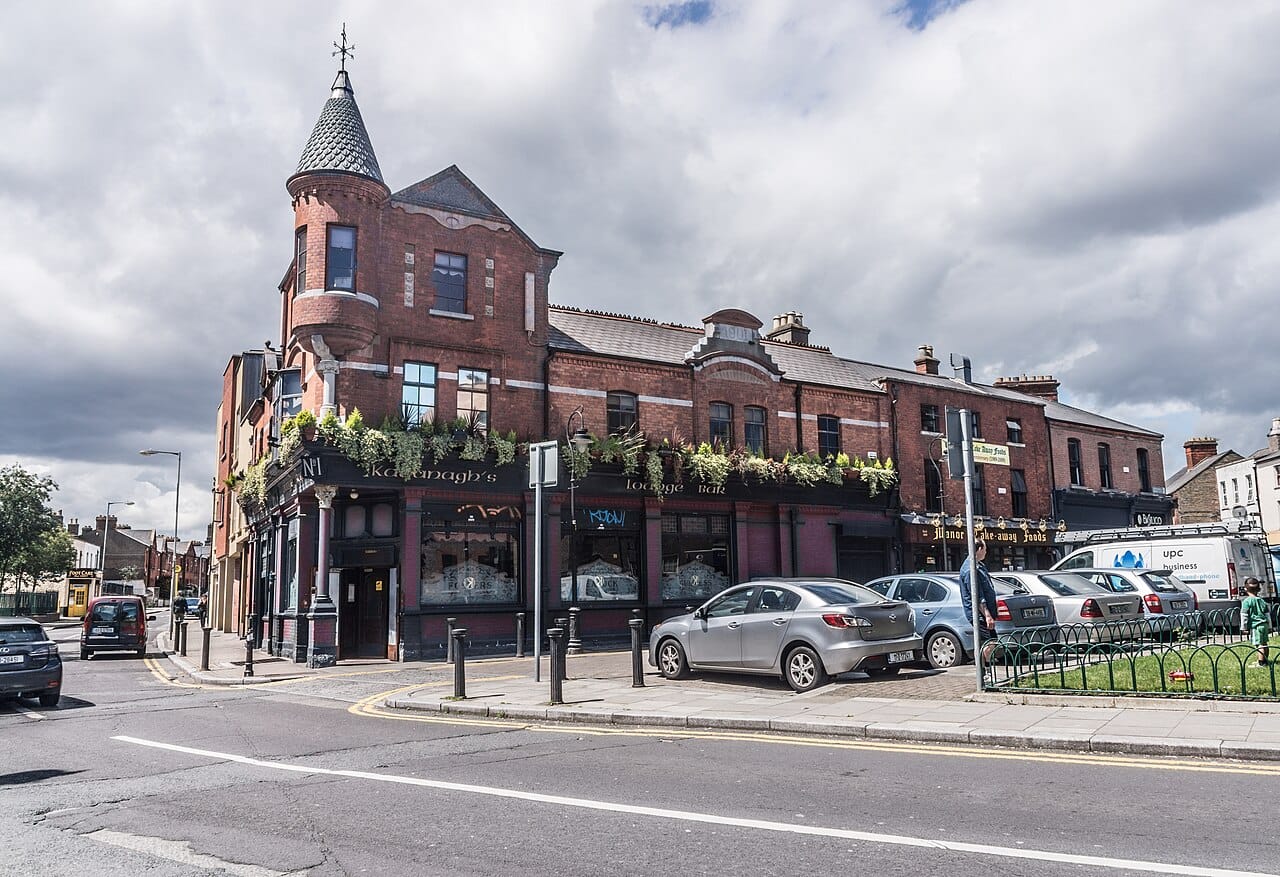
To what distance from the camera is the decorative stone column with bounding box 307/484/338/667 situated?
67.3 ft

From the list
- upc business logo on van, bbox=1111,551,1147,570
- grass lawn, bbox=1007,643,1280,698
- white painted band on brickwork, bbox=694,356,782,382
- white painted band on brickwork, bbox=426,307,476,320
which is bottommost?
grass lawn, bbox=1007,643,1280,698

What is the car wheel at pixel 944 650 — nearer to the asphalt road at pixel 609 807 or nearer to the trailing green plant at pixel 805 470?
the asphalt road at pixel 609 807

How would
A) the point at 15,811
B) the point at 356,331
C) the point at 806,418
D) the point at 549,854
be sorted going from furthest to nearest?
the point at 806,418 < the point at 356,331 < the point at 15,811 < the point at 549,854

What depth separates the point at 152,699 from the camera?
1561 centimetres

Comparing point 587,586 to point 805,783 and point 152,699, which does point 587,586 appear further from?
point 805,783

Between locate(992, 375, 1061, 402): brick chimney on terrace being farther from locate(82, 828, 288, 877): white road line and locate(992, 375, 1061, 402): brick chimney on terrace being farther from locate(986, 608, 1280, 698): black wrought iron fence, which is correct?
locate(82, 828, 288, 877): white road line

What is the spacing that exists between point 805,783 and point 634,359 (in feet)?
63.1

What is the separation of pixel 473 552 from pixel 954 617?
1223 centimetres

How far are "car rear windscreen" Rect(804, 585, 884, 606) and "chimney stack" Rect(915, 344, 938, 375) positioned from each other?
24.6 m

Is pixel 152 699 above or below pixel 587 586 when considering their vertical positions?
below

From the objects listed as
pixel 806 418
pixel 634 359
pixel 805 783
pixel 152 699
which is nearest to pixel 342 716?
pixel 152 699

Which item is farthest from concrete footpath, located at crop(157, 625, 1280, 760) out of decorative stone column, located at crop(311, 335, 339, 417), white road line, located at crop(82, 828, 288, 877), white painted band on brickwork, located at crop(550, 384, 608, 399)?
white painted band on brickwork, located at crop(550, 384, 608, 399)

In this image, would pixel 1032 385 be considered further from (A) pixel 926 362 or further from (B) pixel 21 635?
(B) pixel 21 635

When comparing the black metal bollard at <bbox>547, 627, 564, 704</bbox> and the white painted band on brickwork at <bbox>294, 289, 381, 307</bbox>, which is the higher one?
the white painted band on brickwork at <bbox>294, 289, 381, 307</bbox>
